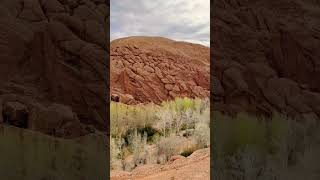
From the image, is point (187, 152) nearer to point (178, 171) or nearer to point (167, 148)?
point (167, 148)

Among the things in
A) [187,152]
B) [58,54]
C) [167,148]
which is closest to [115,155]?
[167,148]

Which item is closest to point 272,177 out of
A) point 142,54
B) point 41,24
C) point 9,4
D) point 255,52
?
point 255,52

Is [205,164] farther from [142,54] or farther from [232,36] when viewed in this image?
[142,54]

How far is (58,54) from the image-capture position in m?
3.30

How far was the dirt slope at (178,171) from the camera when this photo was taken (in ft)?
18.8

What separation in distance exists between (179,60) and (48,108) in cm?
1969

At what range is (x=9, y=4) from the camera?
317 centimetres

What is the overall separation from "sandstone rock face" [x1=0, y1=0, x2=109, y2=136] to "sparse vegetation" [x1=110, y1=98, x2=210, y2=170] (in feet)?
13.9

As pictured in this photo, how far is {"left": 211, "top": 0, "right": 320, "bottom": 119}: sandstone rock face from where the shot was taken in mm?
3793

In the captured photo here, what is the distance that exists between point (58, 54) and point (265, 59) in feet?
5.87

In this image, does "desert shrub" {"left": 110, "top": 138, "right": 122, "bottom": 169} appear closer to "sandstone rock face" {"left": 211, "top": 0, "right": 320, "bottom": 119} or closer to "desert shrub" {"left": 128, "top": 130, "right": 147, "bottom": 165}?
"desert shrub" {"left": 128, "top": 130, "right": 147, "bottom": 165}

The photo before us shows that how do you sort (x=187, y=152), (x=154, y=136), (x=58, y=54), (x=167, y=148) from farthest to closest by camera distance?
(x=154, y=136)
(x=187, y=152)
(x=167, y=148)
(x=58, y=54)

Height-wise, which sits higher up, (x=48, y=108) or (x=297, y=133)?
(x=48, y=108)

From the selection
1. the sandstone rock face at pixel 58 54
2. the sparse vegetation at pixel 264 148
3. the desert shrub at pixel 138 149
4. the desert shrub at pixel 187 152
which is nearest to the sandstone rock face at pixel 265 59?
the sparse vegetation at pixel 264 148
